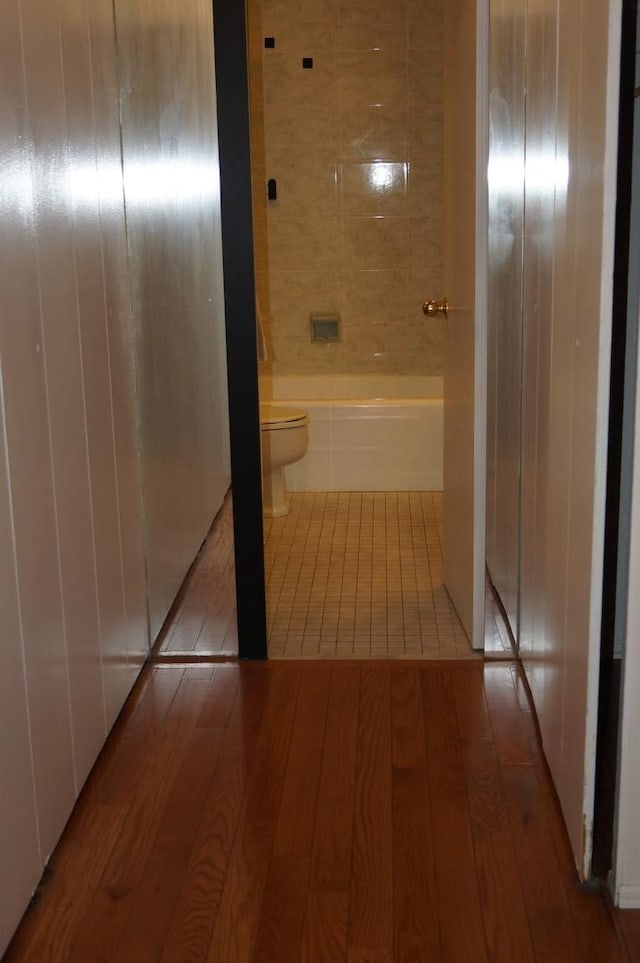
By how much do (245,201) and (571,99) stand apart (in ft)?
3.88

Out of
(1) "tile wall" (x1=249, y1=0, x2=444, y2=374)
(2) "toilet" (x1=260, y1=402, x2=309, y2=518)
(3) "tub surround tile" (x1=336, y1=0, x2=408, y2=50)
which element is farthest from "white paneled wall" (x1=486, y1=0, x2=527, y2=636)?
(3) "tub surround tile" (x1=336, y1=0, x2=408, y2=50)

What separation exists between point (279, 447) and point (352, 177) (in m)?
1.81

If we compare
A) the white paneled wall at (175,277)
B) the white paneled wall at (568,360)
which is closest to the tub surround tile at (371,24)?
the white paneled wall at (175,277)

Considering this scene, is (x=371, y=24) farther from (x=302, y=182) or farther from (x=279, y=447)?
(x=279, y=447)

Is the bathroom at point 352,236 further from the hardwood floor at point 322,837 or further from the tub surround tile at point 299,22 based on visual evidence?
the hardwood floor at point 322,837

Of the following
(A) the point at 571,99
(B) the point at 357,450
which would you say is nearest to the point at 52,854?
(A) the point at 571,99

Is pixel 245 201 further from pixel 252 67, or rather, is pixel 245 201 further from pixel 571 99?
pixel 252 67

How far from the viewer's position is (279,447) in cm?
471

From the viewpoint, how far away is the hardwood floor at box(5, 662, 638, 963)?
6.19 feet

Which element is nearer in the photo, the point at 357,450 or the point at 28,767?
the point at 28,767

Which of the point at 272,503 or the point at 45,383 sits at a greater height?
the point at 45,383

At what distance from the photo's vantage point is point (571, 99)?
2.00 metres

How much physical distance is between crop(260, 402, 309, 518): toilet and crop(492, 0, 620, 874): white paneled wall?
2.07m

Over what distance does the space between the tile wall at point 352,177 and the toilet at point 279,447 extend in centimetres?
108
